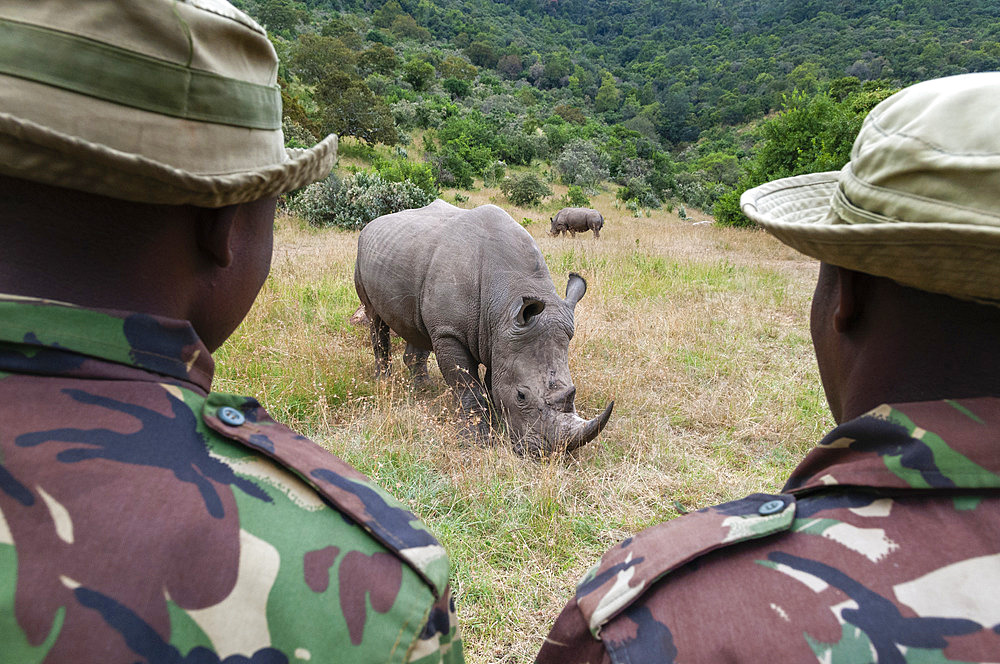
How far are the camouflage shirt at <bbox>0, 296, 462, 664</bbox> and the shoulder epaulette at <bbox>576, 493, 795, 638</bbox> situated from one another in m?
0.29

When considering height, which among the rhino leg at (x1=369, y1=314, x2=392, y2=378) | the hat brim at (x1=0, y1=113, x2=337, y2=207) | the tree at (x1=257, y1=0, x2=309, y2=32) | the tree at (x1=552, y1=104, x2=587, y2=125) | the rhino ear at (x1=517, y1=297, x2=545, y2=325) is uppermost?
the hat brim at (x1=0, y1=113, x2=337, y2=207)

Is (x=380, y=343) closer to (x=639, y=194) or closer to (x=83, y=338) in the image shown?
(x=83, y=338)

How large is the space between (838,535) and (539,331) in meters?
3.40

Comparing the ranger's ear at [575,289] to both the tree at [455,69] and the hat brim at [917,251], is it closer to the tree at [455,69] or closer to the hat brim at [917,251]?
the hat brim at [917,251]

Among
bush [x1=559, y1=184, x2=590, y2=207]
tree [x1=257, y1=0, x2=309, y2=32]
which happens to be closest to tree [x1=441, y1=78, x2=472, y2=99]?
tree [x1=257, y1=0, x2=309, y2=32]

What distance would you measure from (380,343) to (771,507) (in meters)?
5.48

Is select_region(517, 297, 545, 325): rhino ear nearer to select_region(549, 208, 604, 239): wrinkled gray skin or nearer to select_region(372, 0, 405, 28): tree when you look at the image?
select_region(549, 208, 604, 239): wrinkled gray skin

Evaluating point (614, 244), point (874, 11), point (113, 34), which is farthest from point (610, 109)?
point (113, 34)

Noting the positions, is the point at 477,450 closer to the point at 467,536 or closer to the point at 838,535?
the point at 467,536

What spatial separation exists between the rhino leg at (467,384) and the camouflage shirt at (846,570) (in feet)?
12.3

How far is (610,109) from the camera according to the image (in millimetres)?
74938

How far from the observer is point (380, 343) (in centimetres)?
625

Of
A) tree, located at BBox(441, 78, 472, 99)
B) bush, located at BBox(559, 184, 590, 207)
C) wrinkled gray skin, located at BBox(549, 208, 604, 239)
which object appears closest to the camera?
wrinkled gray skin, located at BBox(549, 208, 604, 239)

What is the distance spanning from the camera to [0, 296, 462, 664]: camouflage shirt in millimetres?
810
